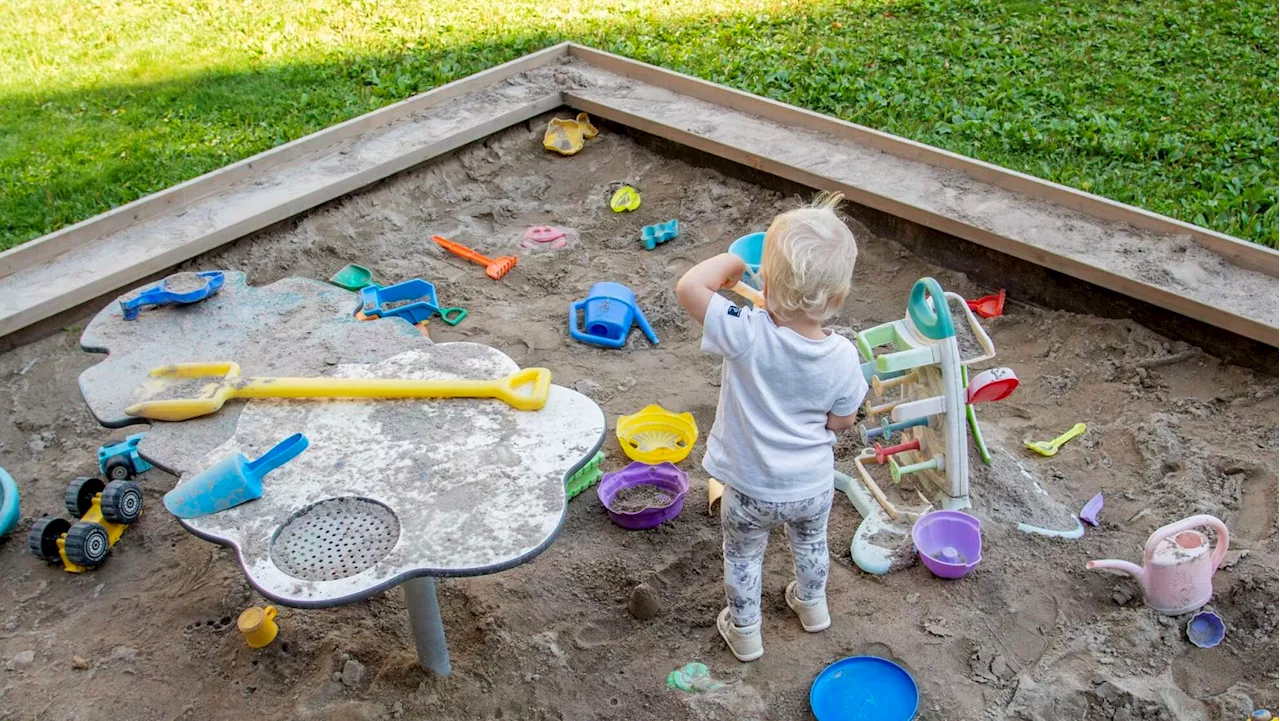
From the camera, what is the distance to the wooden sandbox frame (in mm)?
3830

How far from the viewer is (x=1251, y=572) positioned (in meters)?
2.82

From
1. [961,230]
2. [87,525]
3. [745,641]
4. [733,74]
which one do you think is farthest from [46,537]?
[733,74]

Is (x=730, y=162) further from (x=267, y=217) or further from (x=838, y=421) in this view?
(x=838, y=421)

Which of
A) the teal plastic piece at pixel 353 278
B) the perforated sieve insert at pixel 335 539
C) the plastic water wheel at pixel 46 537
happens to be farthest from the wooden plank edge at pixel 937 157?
the plastic water wheel at pixel 46 537

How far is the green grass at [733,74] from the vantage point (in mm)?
4723

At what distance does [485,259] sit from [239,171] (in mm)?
1225

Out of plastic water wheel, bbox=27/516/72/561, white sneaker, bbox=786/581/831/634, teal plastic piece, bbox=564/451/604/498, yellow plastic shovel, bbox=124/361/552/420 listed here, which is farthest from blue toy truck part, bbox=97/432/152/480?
white sneaker, bbox=786/581/831/634

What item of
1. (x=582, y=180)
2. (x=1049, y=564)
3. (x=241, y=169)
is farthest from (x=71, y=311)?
(x=1049, y=564)

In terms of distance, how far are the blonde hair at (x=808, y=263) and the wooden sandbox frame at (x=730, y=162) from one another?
1.99 meters

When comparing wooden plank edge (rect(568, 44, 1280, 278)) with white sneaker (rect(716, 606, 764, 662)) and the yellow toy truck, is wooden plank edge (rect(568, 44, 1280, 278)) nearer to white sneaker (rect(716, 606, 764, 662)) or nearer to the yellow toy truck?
white sneaker (rect(716, 606, 764, 662))

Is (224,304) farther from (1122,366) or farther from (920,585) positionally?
(1122,366)

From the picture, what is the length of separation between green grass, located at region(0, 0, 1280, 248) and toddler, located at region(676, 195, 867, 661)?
8.47 feet

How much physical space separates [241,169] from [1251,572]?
13.9 ft

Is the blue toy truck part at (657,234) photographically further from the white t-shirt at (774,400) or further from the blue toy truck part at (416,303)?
the white t-shirt at (774,400)
